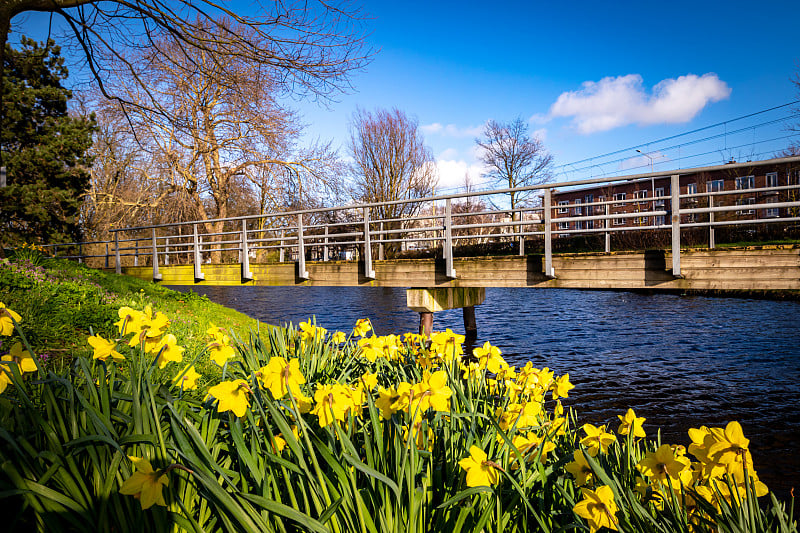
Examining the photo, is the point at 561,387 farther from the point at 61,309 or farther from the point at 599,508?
the point at 61,309

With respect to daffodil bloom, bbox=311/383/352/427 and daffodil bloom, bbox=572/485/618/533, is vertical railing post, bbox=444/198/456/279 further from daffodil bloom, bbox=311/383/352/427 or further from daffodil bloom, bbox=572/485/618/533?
daffodil bloom, bbox=572/485/618/533

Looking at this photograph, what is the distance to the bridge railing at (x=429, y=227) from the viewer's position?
22.1ft

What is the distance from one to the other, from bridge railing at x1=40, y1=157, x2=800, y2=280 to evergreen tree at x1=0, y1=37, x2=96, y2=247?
5.21ft

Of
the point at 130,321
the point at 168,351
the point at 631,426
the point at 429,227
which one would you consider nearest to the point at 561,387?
the point at 631,426

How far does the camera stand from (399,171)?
2778 centimetres

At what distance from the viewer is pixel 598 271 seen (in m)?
7.45

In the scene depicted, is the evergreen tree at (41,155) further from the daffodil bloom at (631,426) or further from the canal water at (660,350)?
the daffodil bloom at (631,426)

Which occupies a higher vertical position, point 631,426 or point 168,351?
point 168,351

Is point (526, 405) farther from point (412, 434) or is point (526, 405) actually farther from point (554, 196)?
point (554, 196)

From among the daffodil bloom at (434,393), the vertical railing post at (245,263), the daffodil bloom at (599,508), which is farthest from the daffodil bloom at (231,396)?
the vertical railing post at (245,263)

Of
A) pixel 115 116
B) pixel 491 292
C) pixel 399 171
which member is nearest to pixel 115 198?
pixel 115 116

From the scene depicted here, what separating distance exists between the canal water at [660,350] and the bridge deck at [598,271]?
1957 mm

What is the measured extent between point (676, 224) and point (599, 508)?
20.0ft

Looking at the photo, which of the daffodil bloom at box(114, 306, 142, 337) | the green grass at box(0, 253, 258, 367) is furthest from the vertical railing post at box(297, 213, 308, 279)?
the daffodil bloom at box(114, 306, 142, 337)
